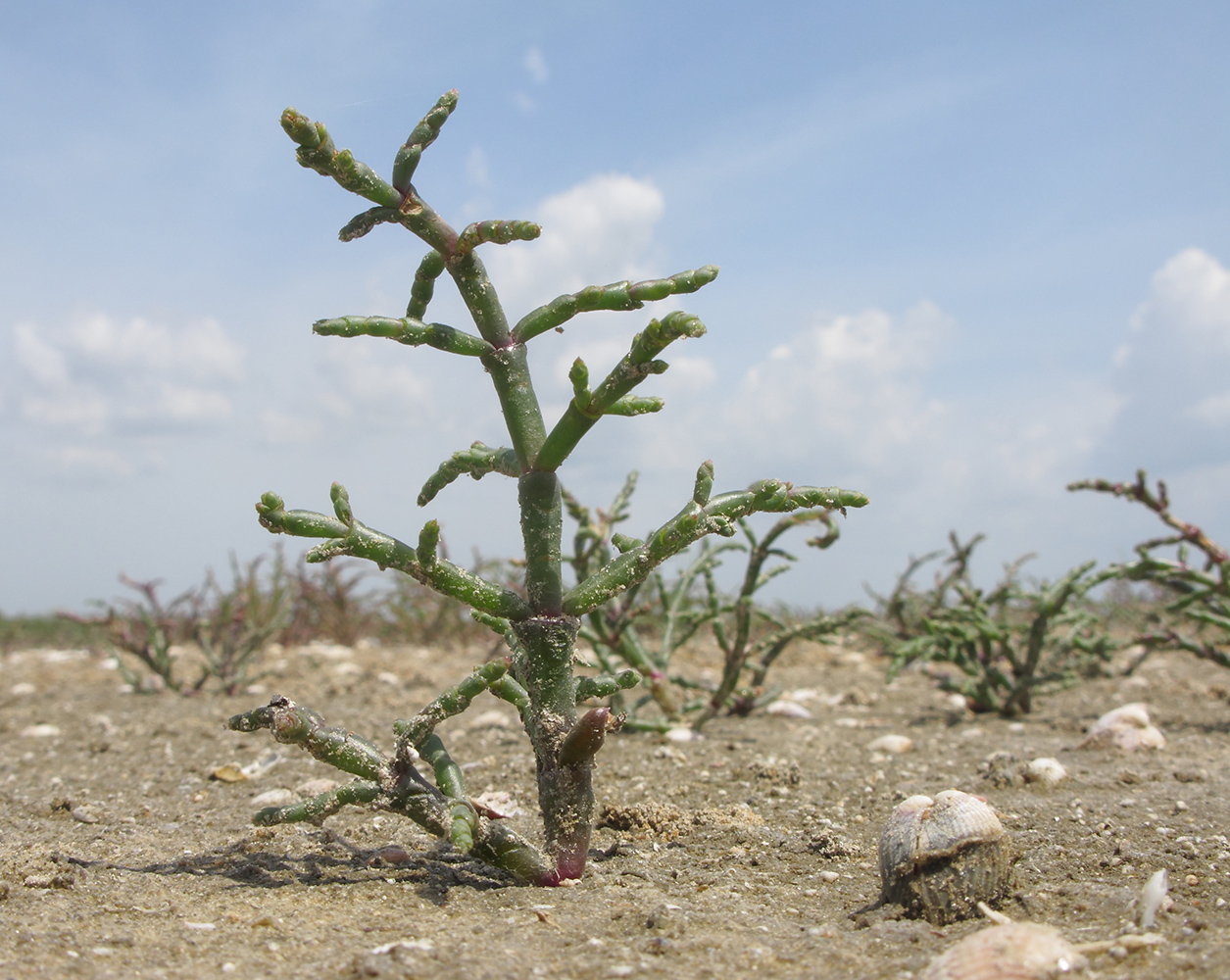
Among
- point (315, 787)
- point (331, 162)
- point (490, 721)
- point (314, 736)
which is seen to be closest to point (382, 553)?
point (314, 736)

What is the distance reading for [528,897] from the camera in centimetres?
222

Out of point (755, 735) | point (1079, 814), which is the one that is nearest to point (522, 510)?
point (1079, 814)

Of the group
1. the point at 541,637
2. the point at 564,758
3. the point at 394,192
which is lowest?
the point at 564,758

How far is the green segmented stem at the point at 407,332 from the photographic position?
2080 mm

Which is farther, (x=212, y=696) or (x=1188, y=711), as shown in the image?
(x=212, y=696)

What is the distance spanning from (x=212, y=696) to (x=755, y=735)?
164 inches

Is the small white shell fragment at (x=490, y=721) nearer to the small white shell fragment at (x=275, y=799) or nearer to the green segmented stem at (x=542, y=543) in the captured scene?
the small white shell fragment at (x=275, y=799)

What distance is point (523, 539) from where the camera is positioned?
2266 millimetres

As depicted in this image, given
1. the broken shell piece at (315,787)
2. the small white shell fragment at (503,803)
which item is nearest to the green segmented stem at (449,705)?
the small white shell fragment at (503,803)

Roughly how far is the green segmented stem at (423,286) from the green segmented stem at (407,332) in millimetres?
95

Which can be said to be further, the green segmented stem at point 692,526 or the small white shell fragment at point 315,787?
the small white shell fragment at point 315,787

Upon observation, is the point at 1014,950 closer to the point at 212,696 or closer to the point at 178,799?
the point at 178,799

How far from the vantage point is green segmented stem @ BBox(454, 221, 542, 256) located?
2031mm

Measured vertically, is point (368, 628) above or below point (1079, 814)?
above
